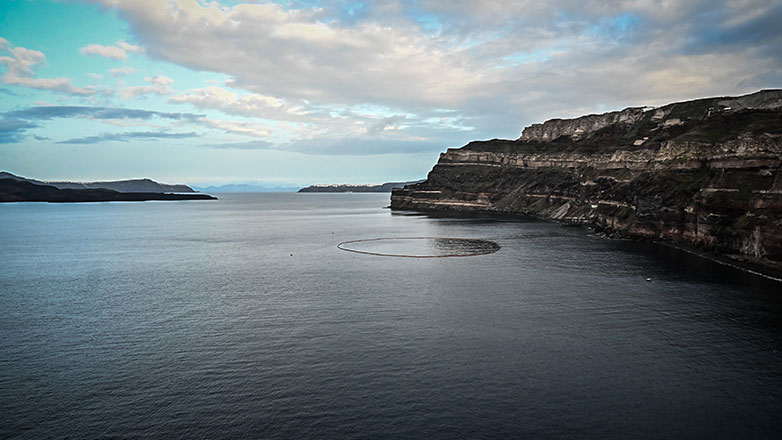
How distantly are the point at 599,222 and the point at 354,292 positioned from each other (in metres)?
122

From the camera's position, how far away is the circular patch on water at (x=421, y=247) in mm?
117994

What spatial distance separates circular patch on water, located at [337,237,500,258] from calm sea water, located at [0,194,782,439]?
67.6 ft

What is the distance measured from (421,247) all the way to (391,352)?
274 feet

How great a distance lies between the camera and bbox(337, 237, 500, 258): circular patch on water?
387ft

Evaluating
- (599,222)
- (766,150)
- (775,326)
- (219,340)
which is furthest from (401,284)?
(599,222)

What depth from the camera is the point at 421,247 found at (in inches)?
5167

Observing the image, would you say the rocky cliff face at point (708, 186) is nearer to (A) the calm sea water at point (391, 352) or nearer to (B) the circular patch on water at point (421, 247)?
(A) the calm sea water at point (391, 352)

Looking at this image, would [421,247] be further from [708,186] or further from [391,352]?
[391,352]

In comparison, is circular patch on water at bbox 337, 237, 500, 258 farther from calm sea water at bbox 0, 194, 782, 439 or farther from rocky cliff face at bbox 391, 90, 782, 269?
rocky cliff face at bbox 391, 90, 782, 269

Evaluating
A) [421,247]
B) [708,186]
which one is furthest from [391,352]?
[708,186]

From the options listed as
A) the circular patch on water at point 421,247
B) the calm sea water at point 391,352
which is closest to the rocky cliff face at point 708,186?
the calm sea water at point 391,352

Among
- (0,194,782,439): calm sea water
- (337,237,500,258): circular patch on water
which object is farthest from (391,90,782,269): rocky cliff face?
(337,237,500,258): circular patch on water

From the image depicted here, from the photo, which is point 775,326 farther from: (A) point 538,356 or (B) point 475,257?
(B) point 475,257

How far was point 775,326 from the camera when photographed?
184ft
